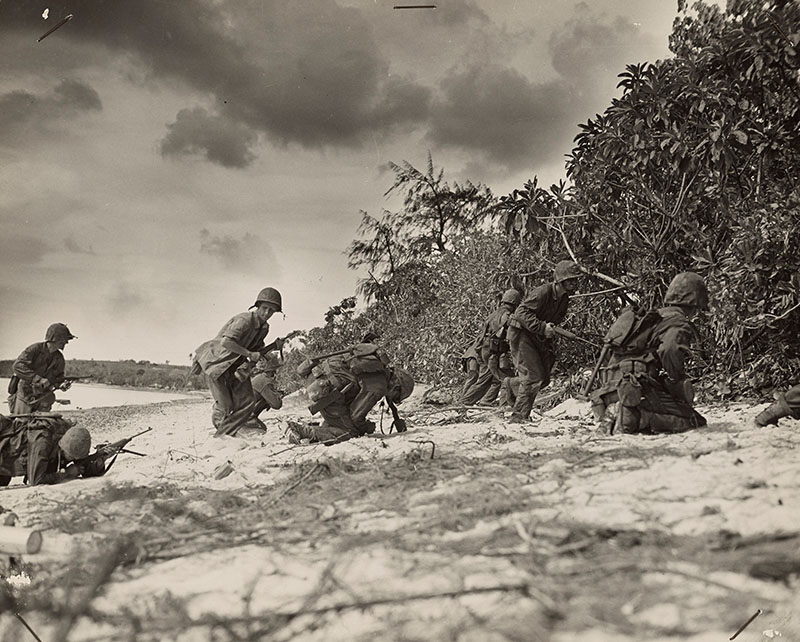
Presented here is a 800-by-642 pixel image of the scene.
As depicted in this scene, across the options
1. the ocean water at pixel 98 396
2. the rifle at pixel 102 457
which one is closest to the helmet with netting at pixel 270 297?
the ocean water at pixel 98 396

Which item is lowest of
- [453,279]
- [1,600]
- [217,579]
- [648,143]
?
[1,600]

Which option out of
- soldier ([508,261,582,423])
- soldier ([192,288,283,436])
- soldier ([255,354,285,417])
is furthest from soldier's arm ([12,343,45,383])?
soldier ([508,261,582,423])

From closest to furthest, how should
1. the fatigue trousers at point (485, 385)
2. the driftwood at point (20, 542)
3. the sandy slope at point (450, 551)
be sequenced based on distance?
the sandy slope at point (450, 551) → the driftwood at point (20, 542) → the fatigue trousers at point (485, 385)

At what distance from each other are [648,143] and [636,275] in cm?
109

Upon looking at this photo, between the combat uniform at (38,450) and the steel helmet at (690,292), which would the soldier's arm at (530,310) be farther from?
the combat uniform at (38,450)

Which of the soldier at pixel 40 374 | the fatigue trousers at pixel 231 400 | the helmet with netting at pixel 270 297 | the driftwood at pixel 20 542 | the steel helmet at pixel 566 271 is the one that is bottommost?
the driftwood at pixel 20 542

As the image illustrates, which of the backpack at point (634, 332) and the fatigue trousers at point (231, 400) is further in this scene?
the fatigue trousers at point (231, 400)

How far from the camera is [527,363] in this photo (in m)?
4.89

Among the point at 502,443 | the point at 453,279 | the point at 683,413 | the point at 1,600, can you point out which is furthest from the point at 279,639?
the point at 453,279

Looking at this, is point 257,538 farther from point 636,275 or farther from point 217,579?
point 636,275

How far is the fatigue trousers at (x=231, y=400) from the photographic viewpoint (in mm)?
4603

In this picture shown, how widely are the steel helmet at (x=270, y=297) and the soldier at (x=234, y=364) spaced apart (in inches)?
34.0

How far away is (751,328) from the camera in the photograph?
4367 millimetres

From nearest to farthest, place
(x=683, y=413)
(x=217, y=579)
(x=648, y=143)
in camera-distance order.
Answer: (x=217, y=579), (x=683, y=413), (x=648, y=143)
